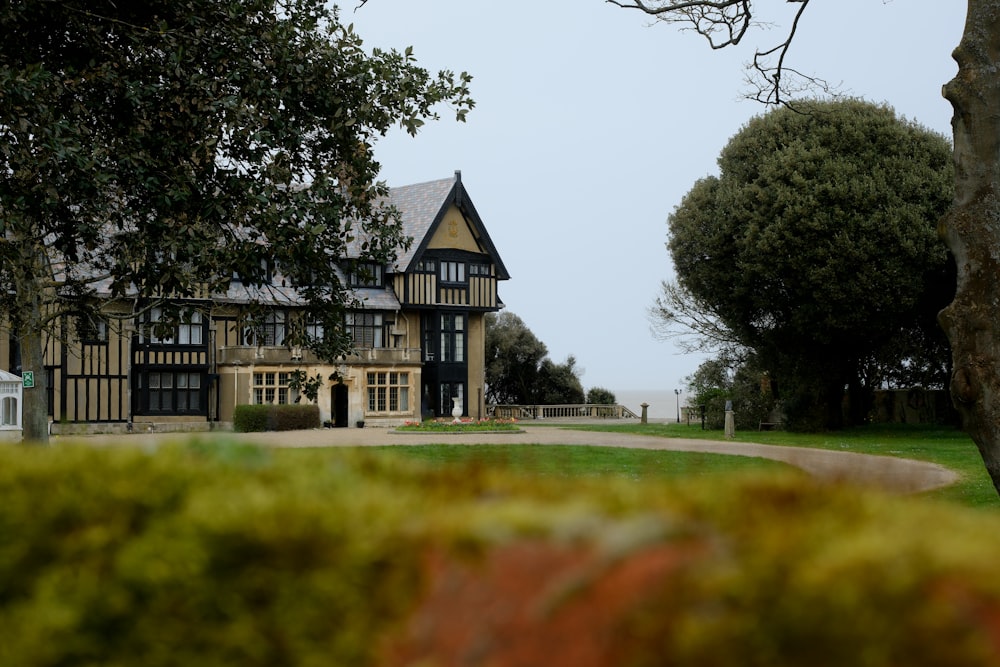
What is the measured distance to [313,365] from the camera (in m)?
40.8

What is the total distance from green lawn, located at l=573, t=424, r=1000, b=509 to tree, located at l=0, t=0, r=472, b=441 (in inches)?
349

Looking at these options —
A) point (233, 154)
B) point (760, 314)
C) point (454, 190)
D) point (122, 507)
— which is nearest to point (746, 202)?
point (760, 314)

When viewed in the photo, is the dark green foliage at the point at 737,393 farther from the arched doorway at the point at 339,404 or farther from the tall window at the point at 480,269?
the arched doorway at the point at 339,404

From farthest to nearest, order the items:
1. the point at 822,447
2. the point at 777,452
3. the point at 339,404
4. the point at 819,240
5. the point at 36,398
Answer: the point at 339,404
the point at 819,240
the point at 822,447
the point at 36,398
the point at 777,452

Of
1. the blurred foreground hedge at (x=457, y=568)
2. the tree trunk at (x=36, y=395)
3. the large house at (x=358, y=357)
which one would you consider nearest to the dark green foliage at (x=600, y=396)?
the large house at (x=358, y=357)

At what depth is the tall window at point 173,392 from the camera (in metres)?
37.6

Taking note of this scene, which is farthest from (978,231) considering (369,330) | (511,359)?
(511,359)

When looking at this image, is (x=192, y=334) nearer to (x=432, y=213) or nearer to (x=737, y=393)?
(x=432, y=213)

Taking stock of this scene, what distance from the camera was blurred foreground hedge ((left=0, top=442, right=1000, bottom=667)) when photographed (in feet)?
5.04

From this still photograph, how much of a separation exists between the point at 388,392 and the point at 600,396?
49.2ft

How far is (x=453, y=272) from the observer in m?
45.3

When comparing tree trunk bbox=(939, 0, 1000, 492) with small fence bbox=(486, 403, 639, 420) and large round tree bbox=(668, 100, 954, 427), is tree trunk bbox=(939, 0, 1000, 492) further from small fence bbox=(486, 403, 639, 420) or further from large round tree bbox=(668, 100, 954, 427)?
small fence bbox=(486, 403, 639, 420)

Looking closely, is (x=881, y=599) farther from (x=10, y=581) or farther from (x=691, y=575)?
(x=10, y=581)

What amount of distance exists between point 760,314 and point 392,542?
104ft
